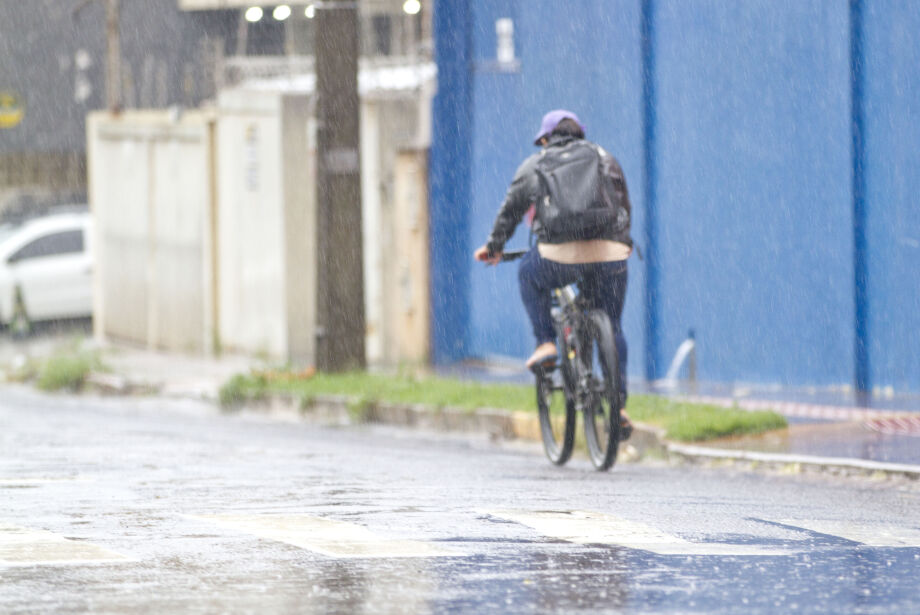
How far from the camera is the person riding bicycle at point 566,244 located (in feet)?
32.4

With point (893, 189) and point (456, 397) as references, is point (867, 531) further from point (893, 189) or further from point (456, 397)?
point (456, 397)

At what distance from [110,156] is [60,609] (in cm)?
2026

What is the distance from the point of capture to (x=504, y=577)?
242 inches

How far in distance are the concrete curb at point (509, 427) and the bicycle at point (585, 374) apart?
74 cm

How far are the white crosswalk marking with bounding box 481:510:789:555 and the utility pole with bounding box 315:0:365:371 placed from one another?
8280mm

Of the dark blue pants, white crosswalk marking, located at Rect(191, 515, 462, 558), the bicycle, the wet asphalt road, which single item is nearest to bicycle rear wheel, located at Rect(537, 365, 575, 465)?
the bicycle

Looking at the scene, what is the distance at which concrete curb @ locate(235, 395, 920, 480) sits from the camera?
980 cm

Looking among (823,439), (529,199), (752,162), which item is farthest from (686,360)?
(529,199)

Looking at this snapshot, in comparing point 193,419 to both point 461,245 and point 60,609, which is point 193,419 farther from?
point 60,609

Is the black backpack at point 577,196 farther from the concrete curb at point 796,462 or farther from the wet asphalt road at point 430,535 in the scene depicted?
the concrete curb at point 796,462

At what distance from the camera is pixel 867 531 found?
739 cm

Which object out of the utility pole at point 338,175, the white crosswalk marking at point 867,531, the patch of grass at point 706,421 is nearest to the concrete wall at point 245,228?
the utility pole at point 338,175

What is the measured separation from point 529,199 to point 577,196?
18.1 inches

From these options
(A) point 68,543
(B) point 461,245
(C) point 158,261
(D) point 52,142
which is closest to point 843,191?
(B) point 461,245
